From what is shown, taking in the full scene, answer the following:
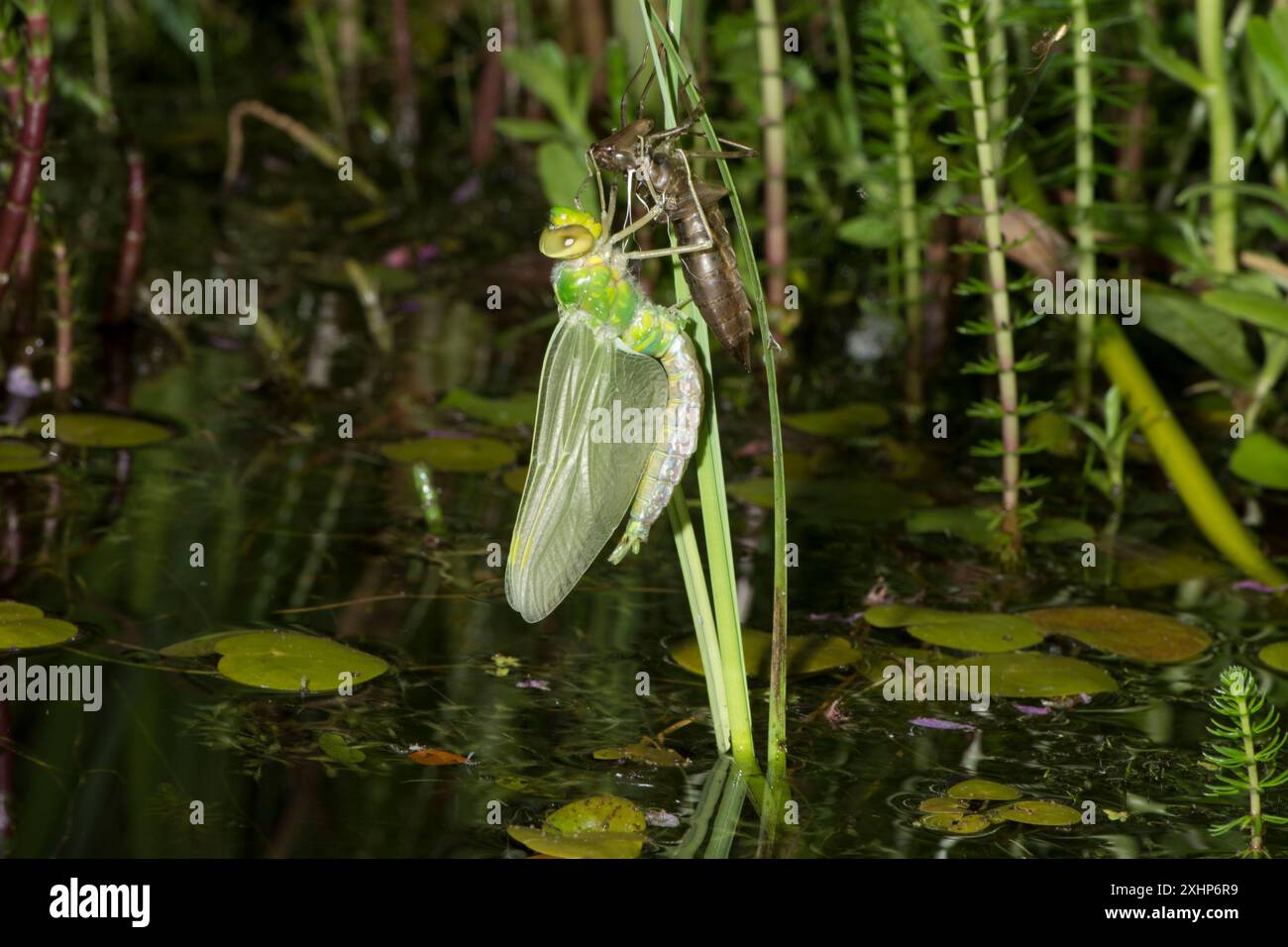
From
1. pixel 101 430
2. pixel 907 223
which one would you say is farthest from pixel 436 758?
pixel 907 223

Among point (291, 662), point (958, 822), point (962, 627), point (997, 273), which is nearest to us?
point (958, 822)

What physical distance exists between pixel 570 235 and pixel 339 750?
33.9 inches

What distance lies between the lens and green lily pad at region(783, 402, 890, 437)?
13.3 ft

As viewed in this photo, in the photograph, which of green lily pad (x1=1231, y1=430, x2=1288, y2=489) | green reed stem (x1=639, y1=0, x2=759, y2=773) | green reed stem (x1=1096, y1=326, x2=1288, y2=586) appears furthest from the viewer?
green lily pad (x1=1231, y1=430, x2=1288, y2=489)

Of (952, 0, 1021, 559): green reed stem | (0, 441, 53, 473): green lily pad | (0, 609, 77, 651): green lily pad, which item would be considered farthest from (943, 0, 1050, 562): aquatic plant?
(0, 441, 53, 473): green lily pad

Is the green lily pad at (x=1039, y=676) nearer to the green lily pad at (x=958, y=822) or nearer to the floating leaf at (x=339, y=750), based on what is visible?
the green lily pad at (x=958, y=822)

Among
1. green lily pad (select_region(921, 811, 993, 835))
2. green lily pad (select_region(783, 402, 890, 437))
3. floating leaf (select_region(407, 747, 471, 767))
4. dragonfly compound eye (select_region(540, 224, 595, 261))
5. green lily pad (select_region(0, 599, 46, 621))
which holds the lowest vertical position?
green lily pad (select_region(921, 811, 993, 835))

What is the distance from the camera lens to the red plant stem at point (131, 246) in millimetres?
4125

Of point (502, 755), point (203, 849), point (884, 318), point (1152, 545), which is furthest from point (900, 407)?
point (203, 849)

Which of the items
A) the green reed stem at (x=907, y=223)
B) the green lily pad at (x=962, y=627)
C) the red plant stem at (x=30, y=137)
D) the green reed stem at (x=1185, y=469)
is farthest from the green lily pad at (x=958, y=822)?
the red plant stem at (x=30, y=137)

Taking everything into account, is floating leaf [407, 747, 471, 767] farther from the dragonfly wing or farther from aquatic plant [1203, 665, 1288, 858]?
aquatic plant [1203, 665, 1288, 858]

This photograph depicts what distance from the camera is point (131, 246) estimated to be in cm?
426

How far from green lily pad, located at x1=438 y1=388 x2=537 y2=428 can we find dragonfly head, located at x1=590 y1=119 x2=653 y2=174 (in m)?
1.97

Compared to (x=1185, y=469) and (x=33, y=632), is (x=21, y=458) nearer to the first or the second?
(x=33, y=632)
